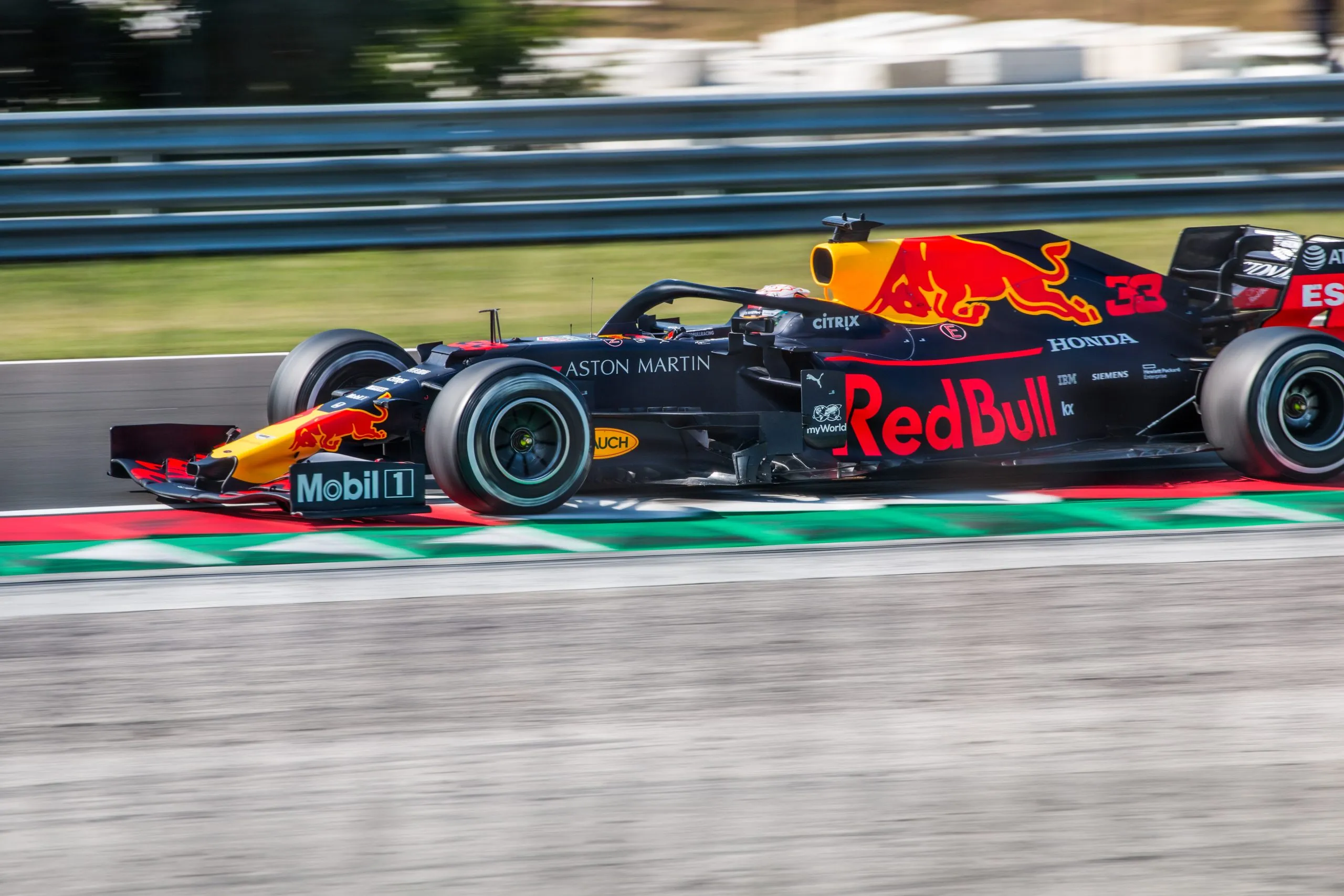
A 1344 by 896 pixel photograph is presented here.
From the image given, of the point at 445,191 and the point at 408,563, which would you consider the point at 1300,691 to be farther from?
the point at 445,191

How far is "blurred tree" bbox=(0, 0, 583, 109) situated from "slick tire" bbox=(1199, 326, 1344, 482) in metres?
8.75

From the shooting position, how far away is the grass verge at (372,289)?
9578mm

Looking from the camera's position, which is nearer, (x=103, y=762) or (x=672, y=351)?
(x=103, y=762)

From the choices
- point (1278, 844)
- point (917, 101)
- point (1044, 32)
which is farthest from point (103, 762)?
point (1044, 32)

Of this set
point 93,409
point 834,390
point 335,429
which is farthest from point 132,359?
point 834,390

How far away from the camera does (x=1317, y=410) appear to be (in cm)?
698

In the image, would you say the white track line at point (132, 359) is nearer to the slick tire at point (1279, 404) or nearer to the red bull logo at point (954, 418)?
the red bull logo at point (954, 418)

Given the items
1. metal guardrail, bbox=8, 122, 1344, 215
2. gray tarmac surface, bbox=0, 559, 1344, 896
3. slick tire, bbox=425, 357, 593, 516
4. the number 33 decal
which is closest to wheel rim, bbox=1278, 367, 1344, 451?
the number 33 decal

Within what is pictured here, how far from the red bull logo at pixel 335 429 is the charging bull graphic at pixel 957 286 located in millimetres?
2196

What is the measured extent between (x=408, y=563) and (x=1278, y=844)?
123 inches

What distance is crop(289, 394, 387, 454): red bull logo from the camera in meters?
6.26

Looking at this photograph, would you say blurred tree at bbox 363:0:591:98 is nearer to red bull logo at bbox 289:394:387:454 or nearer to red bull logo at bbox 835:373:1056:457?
red bull logo at bbox 289:394:387:454

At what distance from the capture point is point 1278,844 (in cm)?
328

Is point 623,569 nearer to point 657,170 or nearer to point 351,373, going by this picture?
point 351,373
